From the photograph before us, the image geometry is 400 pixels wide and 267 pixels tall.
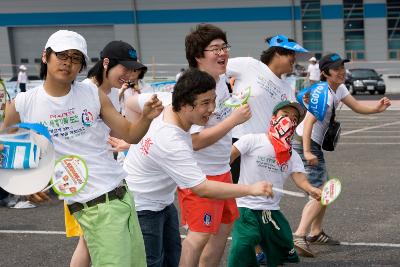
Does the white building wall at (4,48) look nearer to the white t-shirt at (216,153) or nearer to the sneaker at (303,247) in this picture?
the sneaker at (303,247)

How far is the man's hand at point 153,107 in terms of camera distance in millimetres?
3448

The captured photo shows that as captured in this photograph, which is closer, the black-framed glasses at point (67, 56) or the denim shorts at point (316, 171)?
the black-framed glasses at point (67, 56)

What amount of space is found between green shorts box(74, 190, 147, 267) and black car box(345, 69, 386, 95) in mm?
28454

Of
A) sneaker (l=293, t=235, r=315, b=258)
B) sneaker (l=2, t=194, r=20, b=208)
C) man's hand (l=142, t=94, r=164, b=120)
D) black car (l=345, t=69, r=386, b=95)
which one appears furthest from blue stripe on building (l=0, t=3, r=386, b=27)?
man's hand (l=142, t=94, r=164, b=120)

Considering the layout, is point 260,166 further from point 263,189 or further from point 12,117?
point 12,117

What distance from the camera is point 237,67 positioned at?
5.28 metres

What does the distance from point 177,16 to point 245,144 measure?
39377 millimetres

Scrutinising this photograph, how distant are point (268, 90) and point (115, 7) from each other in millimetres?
39941

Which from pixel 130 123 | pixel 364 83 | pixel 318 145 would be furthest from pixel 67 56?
pixel 364 83

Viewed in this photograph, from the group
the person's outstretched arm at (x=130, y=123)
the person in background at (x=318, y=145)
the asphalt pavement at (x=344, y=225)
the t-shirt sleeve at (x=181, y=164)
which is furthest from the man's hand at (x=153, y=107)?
the person in background at (x=318, y=145)

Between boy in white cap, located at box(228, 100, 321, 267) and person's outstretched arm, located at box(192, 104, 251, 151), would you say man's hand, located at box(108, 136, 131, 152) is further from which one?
boy in white cap, located at box(228, 100, 321, 267)

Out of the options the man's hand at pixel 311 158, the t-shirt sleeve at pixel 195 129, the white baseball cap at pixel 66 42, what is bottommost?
the man's hand at pixel 311 158

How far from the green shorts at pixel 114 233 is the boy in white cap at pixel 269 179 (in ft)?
4.14

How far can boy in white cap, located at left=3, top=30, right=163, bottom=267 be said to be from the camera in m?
3.56
